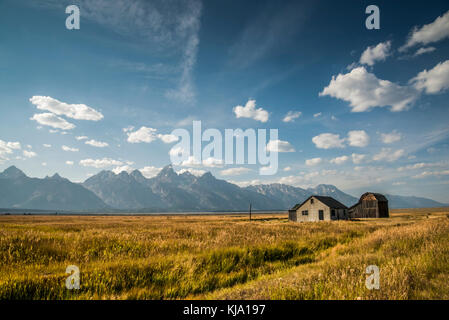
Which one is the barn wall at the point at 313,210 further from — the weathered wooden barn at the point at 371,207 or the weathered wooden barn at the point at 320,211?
the weathered wooden barn at the point at 371,207

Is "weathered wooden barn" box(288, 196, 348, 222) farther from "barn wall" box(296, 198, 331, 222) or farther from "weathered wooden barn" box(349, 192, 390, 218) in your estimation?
"weathered wooden barn" box(349, 192, 390, 218)

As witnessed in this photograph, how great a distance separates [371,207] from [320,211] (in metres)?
20.2

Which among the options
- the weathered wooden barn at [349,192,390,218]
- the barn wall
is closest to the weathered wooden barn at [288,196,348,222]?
the barn wall

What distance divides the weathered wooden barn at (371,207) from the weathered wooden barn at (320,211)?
1009 cm

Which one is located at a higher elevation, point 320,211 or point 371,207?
point 371,207

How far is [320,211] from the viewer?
57.2 metres

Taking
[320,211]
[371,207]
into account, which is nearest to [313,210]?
[320,211]

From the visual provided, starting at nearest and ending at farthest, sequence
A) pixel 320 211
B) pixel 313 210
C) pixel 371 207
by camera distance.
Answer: pixel 320 211 < pixel 313 210 < pixel 371 207

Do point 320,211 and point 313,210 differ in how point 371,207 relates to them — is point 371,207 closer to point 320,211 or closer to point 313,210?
point 320,211

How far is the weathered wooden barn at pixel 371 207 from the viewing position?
63.9 meters

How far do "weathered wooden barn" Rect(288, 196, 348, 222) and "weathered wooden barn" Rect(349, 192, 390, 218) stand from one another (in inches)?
397

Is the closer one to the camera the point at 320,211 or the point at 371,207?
the point at 320,211
